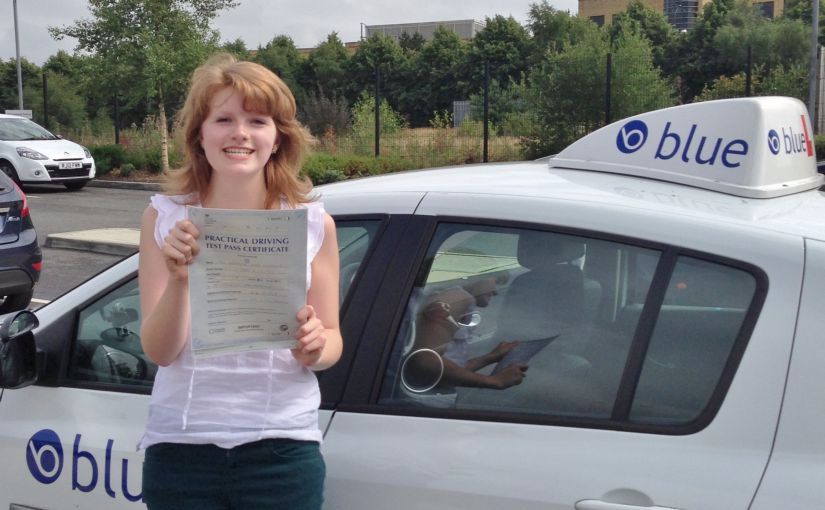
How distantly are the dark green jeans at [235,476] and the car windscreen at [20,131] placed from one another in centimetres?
1958

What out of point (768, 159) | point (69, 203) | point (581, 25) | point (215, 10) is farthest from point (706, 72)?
point (768, 159)

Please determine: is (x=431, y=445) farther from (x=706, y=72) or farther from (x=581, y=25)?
(x=581, y=25)

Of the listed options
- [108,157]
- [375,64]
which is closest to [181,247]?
[108,157]

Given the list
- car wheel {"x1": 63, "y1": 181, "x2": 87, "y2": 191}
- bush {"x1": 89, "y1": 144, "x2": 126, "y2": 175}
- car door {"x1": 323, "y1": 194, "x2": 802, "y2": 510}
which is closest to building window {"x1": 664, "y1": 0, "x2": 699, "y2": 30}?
bush {"x1": 89, "y1": 144, "x2": 126, "y2": 175}

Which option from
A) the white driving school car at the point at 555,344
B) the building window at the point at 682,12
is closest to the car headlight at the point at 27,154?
the white driving school car at the point at 555,344

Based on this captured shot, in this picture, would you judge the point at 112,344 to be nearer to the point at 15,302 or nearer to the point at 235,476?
the point at 235,476

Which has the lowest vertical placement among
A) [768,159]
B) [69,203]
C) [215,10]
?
[69,203]

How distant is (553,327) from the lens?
2189 mm

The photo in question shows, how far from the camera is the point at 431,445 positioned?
6.88 feet

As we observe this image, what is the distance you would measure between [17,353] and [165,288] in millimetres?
790

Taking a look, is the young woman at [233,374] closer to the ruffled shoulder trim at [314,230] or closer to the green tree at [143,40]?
the ruffled shoulder trim at [314,230]

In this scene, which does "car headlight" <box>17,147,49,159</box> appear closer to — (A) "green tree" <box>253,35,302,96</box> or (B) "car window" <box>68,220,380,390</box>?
(B) "car window" <box>68,220,380,390</box>

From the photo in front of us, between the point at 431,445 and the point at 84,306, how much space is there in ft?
3.62

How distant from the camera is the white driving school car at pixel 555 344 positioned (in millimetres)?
1875
